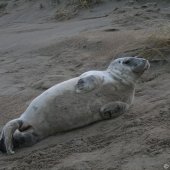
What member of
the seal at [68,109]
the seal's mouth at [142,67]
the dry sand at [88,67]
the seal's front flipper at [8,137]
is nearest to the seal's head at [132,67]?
the seal's mouth at [142,67]

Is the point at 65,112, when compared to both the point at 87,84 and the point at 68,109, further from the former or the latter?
the point at 87,84

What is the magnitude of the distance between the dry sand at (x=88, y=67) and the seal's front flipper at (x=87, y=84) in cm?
31

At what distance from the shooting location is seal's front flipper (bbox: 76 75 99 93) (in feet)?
15.6

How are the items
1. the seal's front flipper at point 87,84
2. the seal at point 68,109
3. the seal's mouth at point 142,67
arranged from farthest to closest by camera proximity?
1. the seal's mouth at point 142,67
2. the seal's front flipper at point 87,84
3. the seal at point 68,109

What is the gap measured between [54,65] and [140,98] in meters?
2.15

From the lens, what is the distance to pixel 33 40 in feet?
29.4

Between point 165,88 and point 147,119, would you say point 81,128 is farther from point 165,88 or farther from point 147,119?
point 165,88

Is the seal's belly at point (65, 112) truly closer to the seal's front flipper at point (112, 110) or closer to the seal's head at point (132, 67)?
the seal's front flipper at point (112, 110)

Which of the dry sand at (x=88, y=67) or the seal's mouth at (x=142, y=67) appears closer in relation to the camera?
the dry sand at (x=88, y=67)

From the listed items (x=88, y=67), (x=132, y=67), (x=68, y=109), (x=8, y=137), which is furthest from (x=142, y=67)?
(x=88, y=67)

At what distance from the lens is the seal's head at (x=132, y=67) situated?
16.3 ft

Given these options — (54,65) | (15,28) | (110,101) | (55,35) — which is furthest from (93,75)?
(15,28)

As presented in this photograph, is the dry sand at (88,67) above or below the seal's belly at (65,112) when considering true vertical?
below

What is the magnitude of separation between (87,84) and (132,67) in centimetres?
50
